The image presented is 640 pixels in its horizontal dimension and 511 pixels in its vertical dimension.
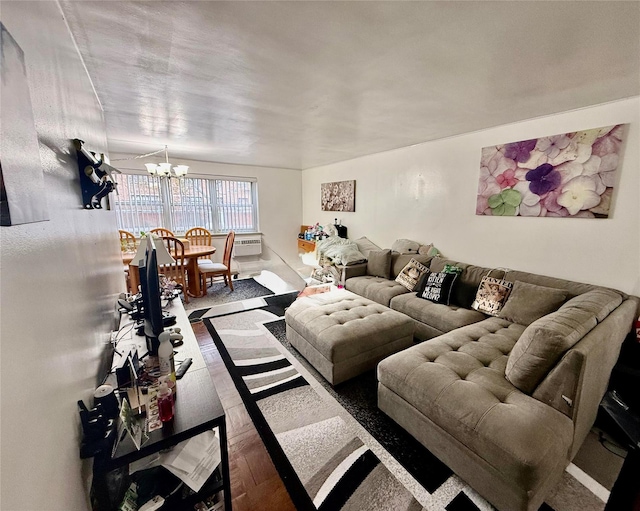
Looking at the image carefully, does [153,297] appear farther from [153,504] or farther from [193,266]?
[193,266]

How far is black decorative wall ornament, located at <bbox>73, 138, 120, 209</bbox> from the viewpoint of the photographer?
123 cm

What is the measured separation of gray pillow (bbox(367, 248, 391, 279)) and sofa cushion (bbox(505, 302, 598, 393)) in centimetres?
222

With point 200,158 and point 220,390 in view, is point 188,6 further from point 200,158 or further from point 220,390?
point 200,158

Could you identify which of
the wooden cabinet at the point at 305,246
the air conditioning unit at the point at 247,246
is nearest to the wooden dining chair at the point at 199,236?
the air conditioning unit at the point at 247,246

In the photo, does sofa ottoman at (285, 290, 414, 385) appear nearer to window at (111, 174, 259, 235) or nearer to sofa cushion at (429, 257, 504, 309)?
sofa cushion at (429, 257, 504, 309)

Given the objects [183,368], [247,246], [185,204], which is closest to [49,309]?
[183,368]

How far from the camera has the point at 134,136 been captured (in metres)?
3.31

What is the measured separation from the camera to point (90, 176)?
128 centimetres

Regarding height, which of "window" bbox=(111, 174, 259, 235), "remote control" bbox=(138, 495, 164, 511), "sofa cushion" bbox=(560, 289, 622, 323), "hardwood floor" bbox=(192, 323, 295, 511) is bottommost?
"hardwood floor" bbox=(192, 323, 295, 511)

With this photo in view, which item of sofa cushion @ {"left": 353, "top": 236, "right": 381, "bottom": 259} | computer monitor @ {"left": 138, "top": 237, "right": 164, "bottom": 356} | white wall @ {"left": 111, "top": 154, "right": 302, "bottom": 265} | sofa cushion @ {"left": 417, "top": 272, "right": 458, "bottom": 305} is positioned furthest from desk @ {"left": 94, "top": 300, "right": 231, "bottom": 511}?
white wall @ {"left": 111, "top": 154, "right": 302, "bottom": 265}

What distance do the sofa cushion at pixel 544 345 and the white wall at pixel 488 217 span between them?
1003mm

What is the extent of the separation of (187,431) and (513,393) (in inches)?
63.4

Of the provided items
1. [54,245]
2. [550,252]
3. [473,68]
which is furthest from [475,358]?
[54,245]

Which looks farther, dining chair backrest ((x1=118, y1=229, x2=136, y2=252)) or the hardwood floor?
dining chair backrest ((x1=118, y1=229, x2=136, y2=252))
